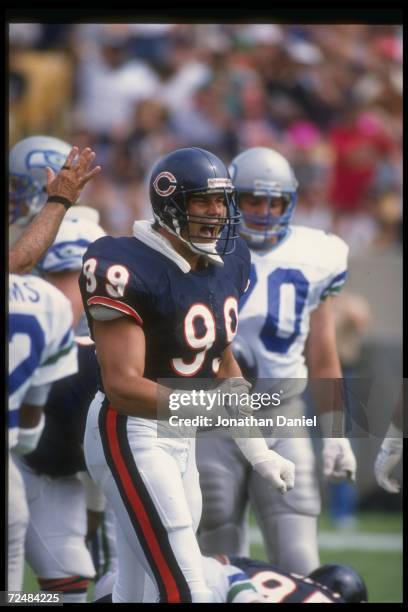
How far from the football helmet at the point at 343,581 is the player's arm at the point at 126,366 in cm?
91

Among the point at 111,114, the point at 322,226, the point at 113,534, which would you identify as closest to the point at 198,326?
the point at 113,534

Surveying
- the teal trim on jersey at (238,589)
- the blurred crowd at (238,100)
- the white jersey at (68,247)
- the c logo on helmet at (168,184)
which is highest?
the blurred crowd at (238,100)

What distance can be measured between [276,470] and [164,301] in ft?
1.90

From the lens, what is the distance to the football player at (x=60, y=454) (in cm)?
420

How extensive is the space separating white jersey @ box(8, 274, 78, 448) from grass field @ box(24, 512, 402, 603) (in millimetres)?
1365

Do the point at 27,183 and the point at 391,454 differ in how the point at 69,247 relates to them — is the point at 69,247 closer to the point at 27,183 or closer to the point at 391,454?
the point at 27,183

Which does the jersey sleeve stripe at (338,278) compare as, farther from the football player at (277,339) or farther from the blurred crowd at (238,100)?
the blurred crowd at (238,100)

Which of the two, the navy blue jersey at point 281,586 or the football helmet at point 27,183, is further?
the football helmet at point 27,183

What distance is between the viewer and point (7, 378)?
3.86m

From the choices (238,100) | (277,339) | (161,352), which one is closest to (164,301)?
(161,352)

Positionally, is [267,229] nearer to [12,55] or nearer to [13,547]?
[13,547]

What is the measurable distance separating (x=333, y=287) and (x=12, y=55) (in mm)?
5082

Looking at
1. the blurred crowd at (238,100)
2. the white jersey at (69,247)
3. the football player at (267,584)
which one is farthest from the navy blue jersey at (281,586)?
the blurred crowd at (238,100)

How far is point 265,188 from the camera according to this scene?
14.3ft
